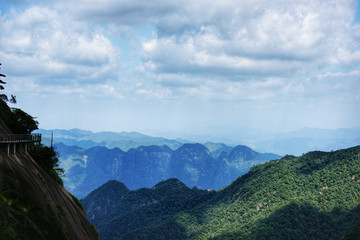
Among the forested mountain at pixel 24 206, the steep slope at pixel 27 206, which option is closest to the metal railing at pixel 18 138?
the forested mountain at pixel 24 206

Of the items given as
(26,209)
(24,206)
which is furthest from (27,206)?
(26,209)

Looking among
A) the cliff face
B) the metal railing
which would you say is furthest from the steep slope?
the metal railing

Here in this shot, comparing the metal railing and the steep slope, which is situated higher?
the metal railing

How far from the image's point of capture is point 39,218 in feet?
154

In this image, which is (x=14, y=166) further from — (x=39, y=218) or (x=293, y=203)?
(x=293, y=203)

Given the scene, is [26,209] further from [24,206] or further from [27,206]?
[27,206]

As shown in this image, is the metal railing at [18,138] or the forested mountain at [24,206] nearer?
the forested mountain at [24,206]

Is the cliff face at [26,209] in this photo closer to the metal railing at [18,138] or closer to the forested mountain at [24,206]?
the forested mountain at [24,206]

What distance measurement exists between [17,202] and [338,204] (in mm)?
156439

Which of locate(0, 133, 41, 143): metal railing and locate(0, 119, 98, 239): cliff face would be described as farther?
locate(0, 133, 41, 143): metal railing

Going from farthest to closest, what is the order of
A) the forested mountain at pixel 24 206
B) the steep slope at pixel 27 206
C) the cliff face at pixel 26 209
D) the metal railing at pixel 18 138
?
the metal railing at pixel 18 138, the steep slope at pixel 27 206, the forested mountain at pixel 24 206, the cliff face at pixel 26 209

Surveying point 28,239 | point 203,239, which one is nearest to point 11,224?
point 28,239

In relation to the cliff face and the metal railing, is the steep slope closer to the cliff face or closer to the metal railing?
the cliff face

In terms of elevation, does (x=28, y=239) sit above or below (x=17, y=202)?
below
